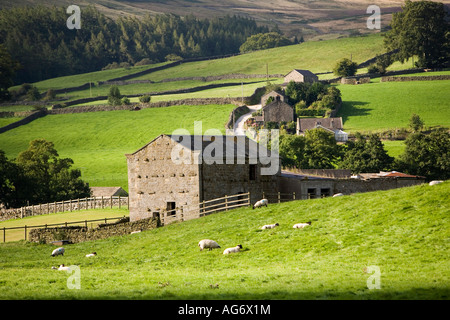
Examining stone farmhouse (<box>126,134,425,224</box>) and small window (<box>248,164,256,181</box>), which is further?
small window (<box>248,164,256,181</box>)

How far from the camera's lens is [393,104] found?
383 ft

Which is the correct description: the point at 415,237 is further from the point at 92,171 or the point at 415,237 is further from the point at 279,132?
the point at 279,132

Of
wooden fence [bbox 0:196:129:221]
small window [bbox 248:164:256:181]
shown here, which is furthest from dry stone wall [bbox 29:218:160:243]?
wooden fence [bbox 0:196:129:221]

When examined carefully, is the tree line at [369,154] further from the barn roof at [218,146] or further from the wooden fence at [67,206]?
the barn roof at [218,146]

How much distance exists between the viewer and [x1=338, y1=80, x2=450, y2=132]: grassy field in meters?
106

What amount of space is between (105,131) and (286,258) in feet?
299

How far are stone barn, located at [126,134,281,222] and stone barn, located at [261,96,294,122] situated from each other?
202ft

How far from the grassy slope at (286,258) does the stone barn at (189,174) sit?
740cm

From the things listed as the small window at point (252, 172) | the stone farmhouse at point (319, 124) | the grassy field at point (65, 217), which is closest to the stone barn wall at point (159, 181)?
the small window at point (252, 172)

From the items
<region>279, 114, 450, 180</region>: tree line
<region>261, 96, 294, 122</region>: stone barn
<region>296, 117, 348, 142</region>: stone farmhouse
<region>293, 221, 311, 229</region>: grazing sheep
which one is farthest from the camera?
<region>261, 96, 294, 122</region>: stone barn

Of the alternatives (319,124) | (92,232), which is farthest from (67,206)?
(319,124)

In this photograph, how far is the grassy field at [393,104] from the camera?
348 feet

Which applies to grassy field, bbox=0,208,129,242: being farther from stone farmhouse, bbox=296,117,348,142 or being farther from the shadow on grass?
the shadow on grass
